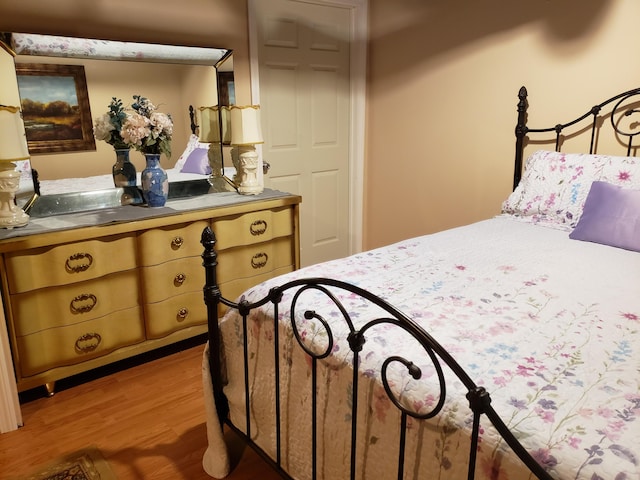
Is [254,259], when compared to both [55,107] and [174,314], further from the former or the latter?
[55,107]

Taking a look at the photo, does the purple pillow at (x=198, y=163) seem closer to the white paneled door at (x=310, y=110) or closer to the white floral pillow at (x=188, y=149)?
the white floral pillow at (x=188, y=149)

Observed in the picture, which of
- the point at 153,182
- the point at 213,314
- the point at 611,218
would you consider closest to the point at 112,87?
the point at 153,182

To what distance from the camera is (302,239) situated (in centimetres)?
370

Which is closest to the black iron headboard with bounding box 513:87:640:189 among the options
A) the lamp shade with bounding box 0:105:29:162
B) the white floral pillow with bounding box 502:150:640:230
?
the white floral pillow with bounding box 502:150:640:230

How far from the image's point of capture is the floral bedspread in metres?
0.94

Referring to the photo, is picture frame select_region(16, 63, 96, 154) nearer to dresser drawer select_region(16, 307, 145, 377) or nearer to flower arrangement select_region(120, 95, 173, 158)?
flower arrangement select_region(120, 95, 173, 158)

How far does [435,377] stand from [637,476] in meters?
0.39

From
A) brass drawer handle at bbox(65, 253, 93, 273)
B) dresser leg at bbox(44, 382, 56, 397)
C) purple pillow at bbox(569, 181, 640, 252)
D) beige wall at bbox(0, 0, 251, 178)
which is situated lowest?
dresser leg at bbox(44, 382, 56, 397)

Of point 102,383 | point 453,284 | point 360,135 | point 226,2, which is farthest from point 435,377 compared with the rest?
point 360,135

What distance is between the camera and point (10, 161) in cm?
205

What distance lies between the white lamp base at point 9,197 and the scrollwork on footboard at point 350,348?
3.47ft

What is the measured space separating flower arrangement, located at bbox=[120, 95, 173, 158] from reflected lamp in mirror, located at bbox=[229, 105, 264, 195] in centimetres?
37

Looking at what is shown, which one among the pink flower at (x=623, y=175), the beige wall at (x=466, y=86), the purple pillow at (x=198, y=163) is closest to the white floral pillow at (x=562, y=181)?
the pink flower at (x=623, y=175)

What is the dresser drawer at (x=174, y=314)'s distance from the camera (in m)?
2.43
